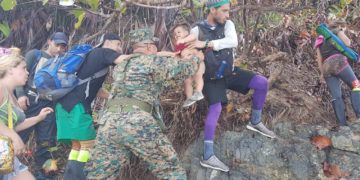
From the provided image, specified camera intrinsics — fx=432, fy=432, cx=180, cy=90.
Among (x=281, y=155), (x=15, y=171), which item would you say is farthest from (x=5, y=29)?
(x=281, y=155)

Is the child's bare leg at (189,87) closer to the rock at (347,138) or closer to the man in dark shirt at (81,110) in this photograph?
the man in dark shirt at (81,110)

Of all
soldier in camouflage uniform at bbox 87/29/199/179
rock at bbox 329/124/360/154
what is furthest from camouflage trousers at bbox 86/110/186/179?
rock at bbox 329/124/360/154

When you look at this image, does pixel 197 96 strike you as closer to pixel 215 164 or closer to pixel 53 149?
pixel 215 164

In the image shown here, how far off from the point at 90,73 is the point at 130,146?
1.03m

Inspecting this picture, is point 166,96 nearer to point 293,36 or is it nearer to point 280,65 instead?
point 280,65

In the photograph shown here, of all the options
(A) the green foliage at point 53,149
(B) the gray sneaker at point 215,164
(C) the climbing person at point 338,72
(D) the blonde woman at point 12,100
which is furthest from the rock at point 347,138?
(A) the green foliage at point 53,149

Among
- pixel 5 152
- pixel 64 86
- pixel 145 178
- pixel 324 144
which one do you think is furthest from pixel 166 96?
pixel 5 152

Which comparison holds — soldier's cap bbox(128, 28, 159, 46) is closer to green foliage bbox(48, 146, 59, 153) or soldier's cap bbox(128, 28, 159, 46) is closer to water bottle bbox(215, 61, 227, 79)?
water bottle bbox(215, 61, 227, 79)

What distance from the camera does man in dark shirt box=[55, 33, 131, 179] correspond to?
4582 millimetres

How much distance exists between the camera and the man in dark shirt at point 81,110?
4582mm

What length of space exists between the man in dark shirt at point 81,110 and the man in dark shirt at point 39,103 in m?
0.87

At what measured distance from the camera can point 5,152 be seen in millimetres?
3594

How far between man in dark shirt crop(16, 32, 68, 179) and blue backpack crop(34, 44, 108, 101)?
2.62 ft

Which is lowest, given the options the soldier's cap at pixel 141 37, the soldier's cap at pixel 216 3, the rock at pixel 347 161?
the rock at pixel 347 161
